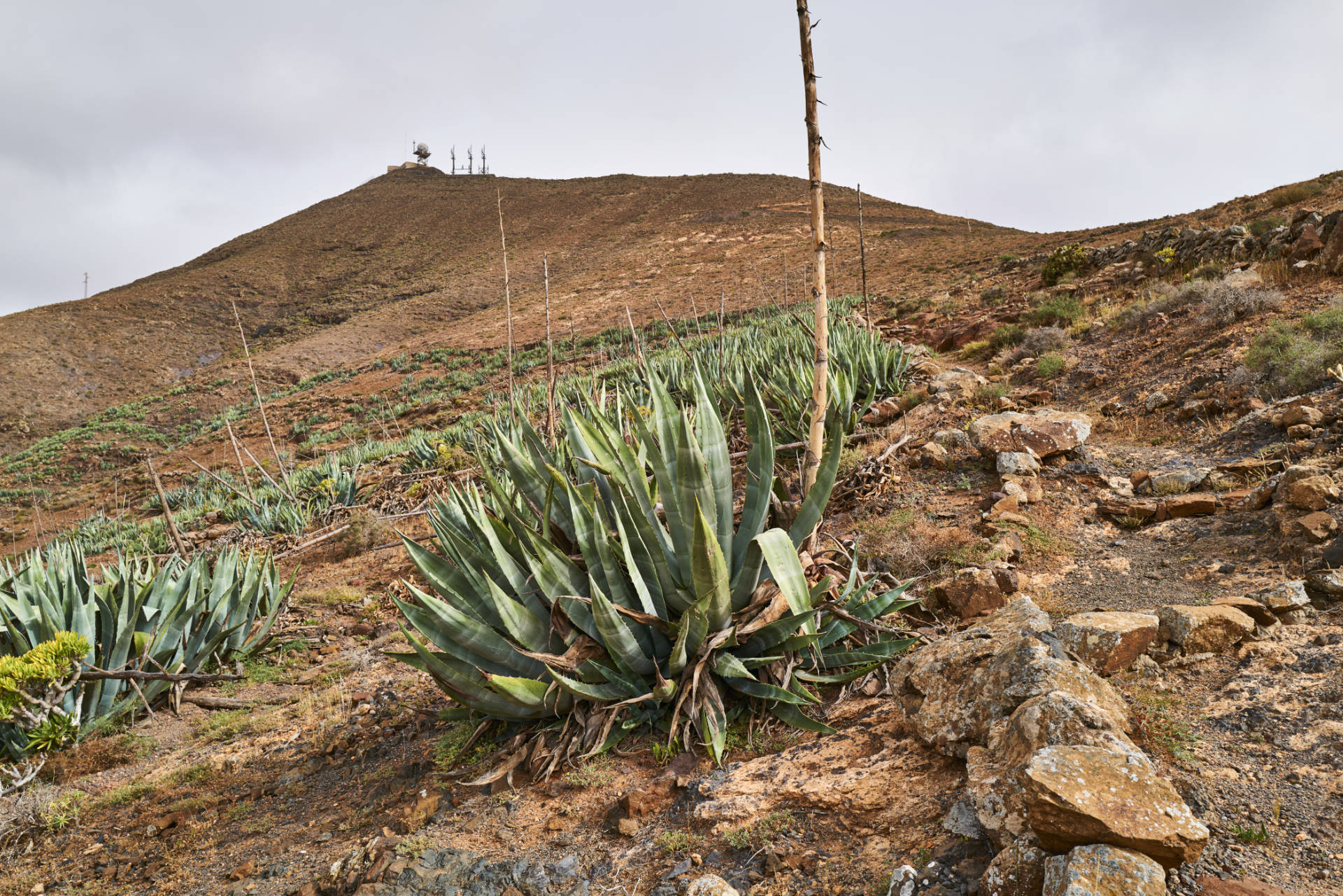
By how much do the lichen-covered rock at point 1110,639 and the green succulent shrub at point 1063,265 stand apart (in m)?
13.6

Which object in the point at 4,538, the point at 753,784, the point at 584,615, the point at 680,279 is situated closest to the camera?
the point at 753,784

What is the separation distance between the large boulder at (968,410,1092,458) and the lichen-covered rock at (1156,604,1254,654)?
2.78 metres

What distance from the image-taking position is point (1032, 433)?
529 cm

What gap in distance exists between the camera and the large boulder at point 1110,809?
56.2 inches

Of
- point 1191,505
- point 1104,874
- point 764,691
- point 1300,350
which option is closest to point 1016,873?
point 1104,874

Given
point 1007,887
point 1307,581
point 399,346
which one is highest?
point 399,346

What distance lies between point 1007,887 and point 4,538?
22191 millimetres

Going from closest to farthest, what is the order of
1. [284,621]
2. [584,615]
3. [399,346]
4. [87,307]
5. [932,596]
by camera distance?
[584,615] → [932,596] → [284,621] → [399,346] → [87,307]

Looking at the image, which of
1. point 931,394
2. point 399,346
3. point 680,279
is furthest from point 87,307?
point 931,394

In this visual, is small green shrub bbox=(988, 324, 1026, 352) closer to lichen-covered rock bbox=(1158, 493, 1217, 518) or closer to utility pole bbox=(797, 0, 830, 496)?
lichen-covered rock bbox=(1158, 493, 1217, 518)

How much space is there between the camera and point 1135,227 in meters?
23.5

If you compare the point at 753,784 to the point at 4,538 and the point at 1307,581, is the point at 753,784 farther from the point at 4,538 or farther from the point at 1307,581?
the point at 4,538

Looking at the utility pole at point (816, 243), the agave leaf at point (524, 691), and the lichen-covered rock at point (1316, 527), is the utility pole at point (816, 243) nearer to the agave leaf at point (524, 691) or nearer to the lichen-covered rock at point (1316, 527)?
the agave leaf at point (524, 691)

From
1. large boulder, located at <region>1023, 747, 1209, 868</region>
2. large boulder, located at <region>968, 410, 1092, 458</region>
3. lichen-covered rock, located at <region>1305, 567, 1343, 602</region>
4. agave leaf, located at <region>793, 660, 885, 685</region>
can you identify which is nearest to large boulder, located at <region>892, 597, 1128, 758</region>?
agave leaf, located at <region>793, 660, 885, 685</region>
